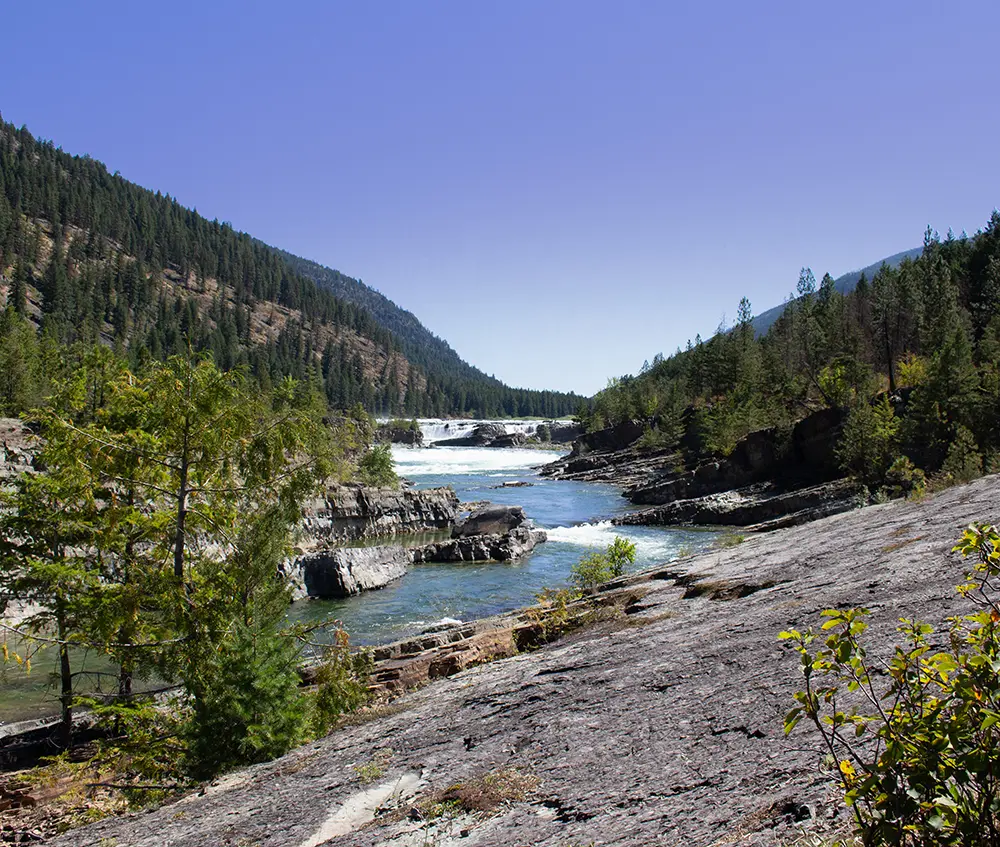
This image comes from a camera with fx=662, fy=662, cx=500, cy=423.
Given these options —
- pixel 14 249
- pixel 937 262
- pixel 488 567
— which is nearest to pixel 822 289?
pixel 937 262

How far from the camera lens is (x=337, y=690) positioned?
33.6 feet

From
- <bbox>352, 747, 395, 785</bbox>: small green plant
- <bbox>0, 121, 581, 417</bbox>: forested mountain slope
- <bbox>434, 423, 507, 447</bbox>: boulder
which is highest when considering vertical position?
<bbox>0, 121, 581, 417</bbox>: forested mountain slope

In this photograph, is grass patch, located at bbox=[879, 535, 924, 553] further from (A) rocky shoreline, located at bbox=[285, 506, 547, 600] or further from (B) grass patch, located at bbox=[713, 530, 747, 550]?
(A) rocky shoreline, located at bbox=[285, 506, 547, 600]

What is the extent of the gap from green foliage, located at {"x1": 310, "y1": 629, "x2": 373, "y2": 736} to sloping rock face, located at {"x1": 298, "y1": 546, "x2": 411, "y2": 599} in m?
17.6

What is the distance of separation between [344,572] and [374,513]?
16.3m

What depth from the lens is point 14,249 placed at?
131500 millimetres

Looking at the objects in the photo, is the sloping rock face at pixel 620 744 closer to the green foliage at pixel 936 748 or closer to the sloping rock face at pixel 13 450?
the green foliage at pixel 936 748

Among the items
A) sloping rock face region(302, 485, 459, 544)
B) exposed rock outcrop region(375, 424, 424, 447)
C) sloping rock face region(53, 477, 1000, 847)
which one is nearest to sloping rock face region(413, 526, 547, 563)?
sloping rock face region(302, 485, 459, 544)

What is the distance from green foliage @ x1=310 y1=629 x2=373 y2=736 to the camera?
9766 mm

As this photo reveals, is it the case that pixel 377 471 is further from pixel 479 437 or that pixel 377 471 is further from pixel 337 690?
pixel 479 437

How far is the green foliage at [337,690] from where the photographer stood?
9766mm

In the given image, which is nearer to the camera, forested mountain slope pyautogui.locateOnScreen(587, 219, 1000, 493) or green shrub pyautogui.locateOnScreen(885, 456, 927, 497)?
green shrub pyautogui.locateOnScreen(885, 456, 927, 497)

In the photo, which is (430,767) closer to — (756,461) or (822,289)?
(756,461)

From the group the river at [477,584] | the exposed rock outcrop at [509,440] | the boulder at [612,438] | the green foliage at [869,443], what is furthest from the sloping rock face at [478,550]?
the exposed rock outcrop at [509,440]
